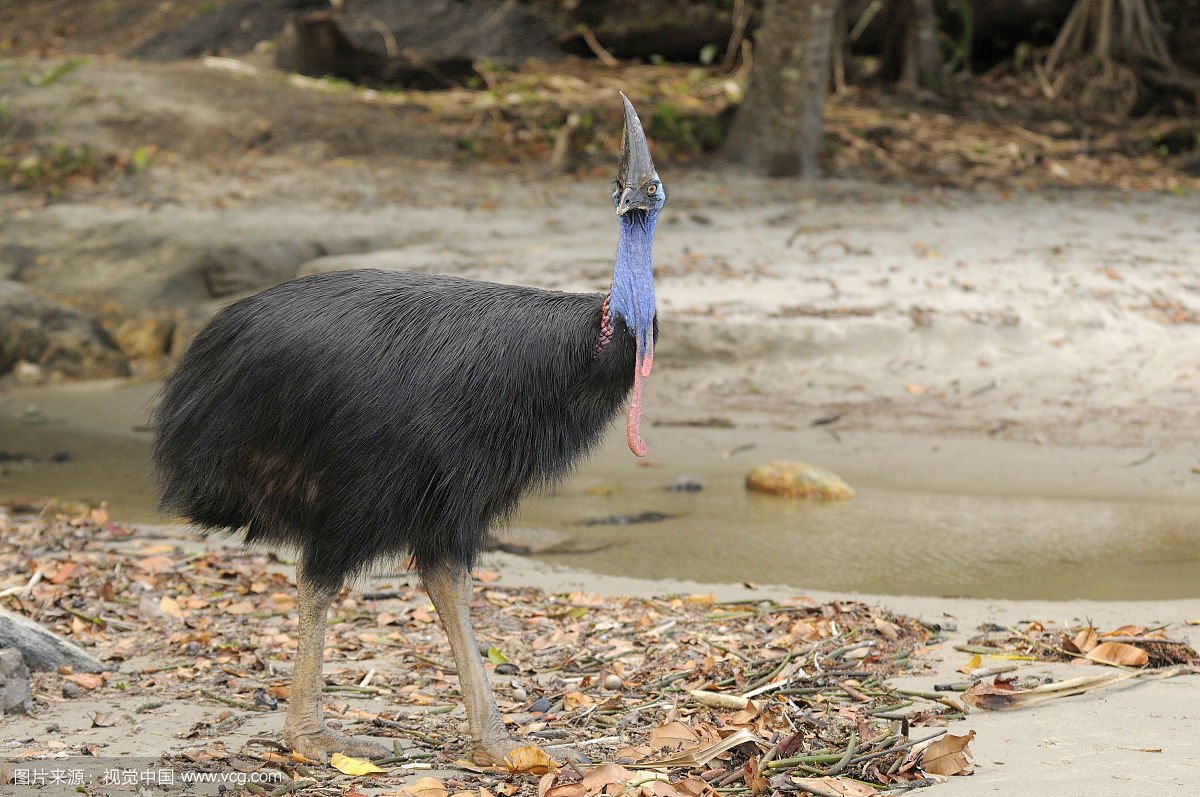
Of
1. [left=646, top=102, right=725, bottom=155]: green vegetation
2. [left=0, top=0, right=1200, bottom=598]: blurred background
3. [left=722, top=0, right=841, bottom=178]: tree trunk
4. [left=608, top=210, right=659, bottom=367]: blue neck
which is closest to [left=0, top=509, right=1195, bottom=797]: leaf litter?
[left=0, top=0, right=1200, bottom=598]: blurred background

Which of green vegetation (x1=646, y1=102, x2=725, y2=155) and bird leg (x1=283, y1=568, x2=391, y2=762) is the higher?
green vegetation (x1=646, y1=102, x2=725, y2=155)

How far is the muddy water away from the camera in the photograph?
518 cm

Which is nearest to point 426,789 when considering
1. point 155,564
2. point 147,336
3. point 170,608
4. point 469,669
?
point 469,669

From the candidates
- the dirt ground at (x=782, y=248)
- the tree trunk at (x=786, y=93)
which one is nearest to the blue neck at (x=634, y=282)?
the dirt ground at (x=782, y=248)

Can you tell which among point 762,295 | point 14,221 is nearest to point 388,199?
point 14,221

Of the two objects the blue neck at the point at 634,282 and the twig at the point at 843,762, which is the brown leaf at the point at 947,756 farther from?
the blue neck at the point at 634,282

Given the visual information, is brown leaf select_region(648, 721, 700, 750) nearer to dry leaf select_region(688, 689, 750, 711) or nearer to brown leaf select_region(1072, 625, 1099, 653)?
dry leaf select_region(688, 689, 750, 711)

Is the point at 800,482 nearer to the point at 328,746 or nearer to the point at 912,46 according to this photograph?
the point at 328,746

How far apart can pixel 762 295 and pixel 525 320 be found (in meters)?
5.62

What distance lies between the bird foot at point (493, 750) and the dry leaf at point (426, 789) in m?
0.23

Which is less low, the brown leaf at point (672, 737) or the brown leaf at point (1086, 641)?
the brown leaf at point (672, 737)

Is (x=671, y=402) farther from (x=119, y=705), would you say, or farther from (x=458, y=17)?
(x=458, y=17)

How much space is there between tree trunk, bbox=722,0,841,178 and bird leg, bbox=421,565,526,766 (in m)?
9.96

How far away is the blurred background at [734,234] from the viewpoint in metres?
6.13
